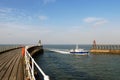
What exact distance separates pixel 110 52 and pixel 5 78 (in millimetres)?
88587

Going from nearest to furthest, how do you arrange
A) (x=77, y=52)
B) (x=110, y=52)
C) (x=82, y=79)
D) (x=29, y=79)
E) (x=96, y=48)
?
(x=29, y=79) < (x=82, y=79) < (x=77, y=52) < (x=110, y=52) < (x=96, y=48)

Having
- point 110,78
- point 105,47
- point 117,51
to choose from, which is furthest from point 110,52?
point 110,78

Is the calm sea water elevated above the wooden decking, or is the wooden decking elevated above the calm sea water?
the wooden decking

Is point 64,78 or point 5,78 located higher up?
point 5,78

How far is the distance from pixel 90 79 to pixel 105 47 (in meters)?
81.5

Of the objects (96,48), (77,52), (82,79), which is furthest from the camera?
(96,48)

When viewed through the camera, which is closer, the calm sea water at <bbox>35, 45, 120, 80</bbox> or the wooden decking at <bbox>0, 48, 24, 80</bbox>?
the wooden decking at <bbox>0, 48, 24, 80</bbox>

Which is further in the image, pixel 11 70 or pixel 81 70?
pixel 81 70

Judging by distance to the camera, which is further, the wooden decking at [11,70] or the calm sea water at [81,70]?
the calm sea water at [81,70]

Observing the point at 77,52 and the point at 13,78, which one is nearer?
the point at 13,78

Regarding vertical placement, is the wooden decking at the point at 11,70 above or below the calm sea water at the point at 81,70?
above

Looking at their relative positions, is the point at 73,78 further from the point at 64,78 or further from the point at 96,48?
the point at 96,48

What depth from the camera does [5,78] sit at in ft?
41.8

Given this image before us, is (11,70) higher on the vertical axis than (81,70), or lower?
higher
